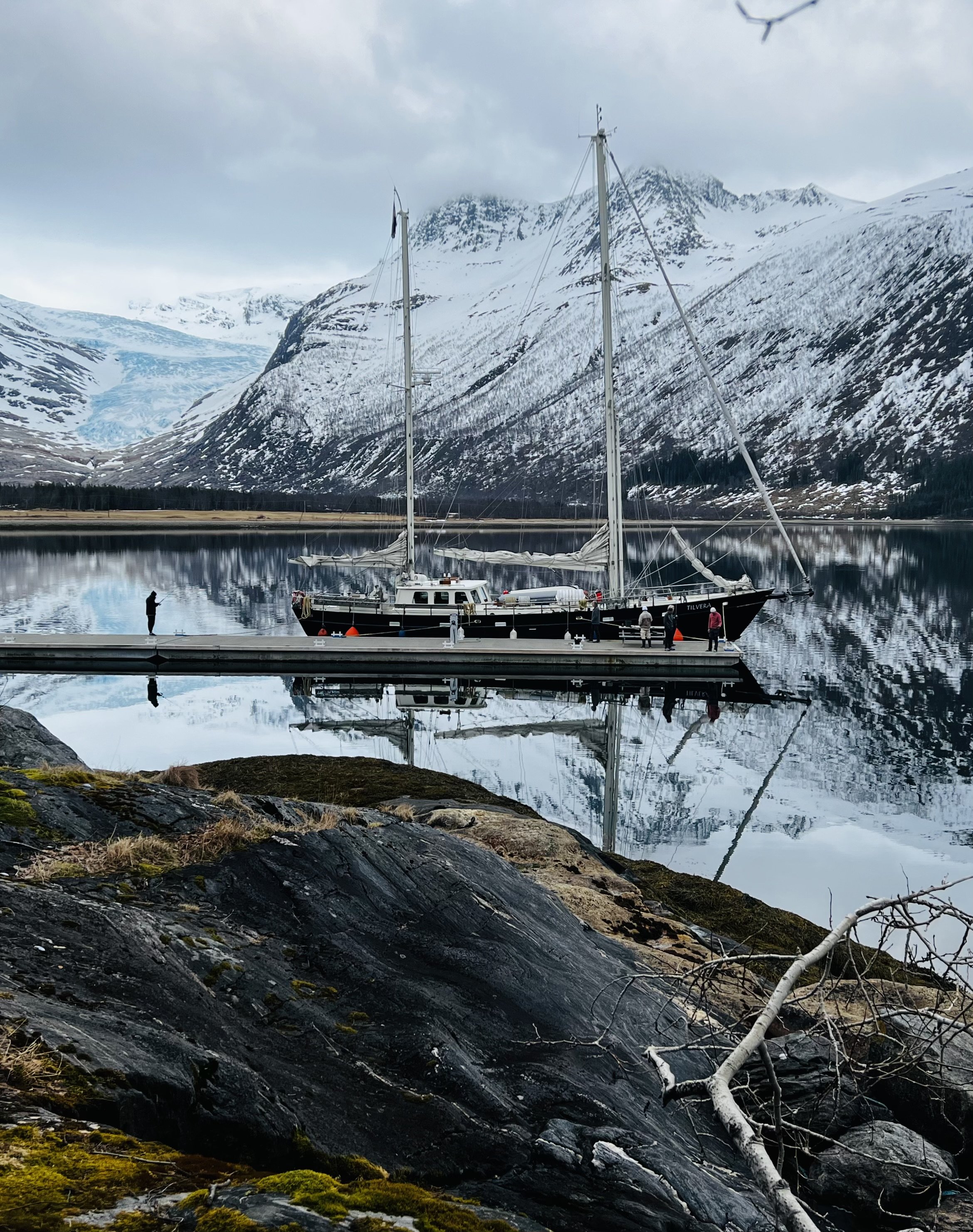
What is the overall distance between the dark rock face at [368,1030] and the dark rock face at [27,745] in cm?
656

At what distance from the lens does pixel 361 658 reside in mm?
46375

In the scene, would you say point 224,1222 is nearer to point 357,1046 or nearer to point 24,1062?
point 24,1062

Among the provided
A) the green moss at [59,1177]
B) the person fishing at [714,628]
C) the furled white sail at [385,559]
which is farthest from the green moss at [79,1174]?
the furled white sail at [385,559]

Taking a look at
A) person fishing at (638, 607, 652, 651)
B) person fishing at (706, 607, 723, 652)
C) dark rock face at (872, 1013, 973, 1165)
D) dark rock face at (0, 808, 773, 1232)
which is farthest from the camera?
person fishing at (638, 607, 652, 651)

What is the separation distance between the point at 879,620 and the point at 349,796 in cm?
4916

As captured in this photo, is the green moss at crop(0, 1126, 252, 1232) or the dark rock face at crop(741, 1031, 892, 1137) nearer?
the green moss at crop(0, 1126, 252, 1232)

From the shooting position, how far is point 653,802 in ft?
94.0

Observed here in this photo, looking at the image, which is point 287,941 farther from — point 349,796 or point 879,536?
point 879,536

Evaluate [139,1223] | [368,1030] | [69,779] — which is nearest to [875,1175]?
[368,1030]

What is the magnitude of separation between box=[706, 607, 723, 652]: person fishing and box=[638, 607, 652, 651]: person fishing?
263 centimetres

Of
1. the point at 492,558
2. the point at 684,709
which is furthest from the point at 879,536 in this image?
the point at 684,709

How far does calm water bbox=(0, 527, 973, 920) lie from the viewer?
24.8 metres

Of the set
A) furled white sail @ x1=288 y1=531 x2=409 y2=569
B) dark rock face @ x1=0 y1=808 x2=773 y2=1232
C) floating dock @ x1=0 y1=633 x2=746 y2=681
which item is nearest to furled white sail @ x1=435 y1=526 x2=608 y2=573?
furled white sail @ x1=288 y1=531 x2=409 y2=569

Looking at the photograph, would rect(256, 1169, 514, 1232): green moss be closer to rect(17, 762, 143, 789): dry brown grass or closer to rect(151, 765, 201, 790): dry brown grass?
rect(17, 762, 143, 789): dry brown grass
